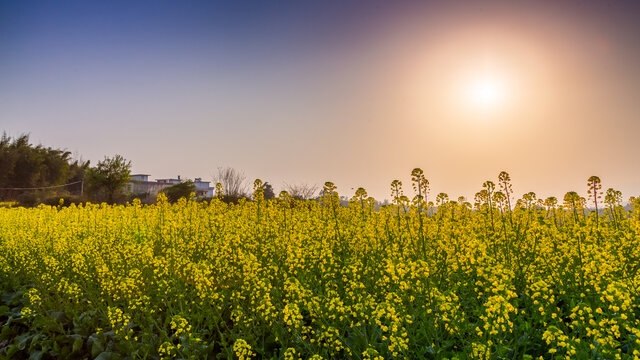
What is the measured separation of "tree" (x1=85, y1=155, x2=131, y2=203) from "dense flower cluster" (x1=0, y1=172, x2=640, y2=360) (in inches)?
960

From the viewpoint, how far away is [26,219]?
1283 cm

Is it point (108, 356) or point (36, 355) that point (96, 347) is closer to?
point (108, 356)

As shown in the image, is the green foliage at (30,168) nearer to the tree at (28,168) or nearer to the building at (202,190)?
the tree at (28,168)

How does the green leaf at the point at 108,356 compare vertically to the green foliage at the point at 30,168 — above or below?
below

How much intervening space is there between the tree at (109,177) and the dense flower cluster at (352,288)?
80.0ft

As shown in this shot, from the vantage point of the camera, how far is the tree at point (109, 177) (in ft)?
108

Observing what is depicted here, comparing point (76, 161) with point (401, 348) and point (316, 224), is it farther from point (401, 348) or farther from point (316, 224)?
point (401, 348)

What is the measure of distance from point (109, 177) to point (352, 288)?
33.7 m

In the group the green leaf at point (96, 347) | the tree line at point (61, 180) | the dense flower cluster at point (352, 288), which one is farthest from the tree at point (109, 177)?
the green leaf at point (96, 347)

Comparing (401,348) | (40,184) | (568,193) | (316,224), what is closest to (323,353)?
(401,348)

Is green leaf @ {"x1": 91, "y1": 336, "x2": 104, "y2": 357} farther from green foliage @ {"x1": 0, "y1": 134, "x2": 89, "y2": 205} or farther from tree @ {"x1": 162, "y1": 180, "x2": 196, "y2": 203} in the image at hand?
green foliage @ {"x1": 0, "y1": 134, "x2": 89, "y2": 205}

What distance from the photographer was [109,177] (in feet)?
108

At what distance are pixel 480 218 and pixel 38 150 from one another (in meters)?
49.4

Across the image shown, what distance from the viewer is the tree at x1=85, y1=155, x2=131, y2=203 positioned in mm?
33000
